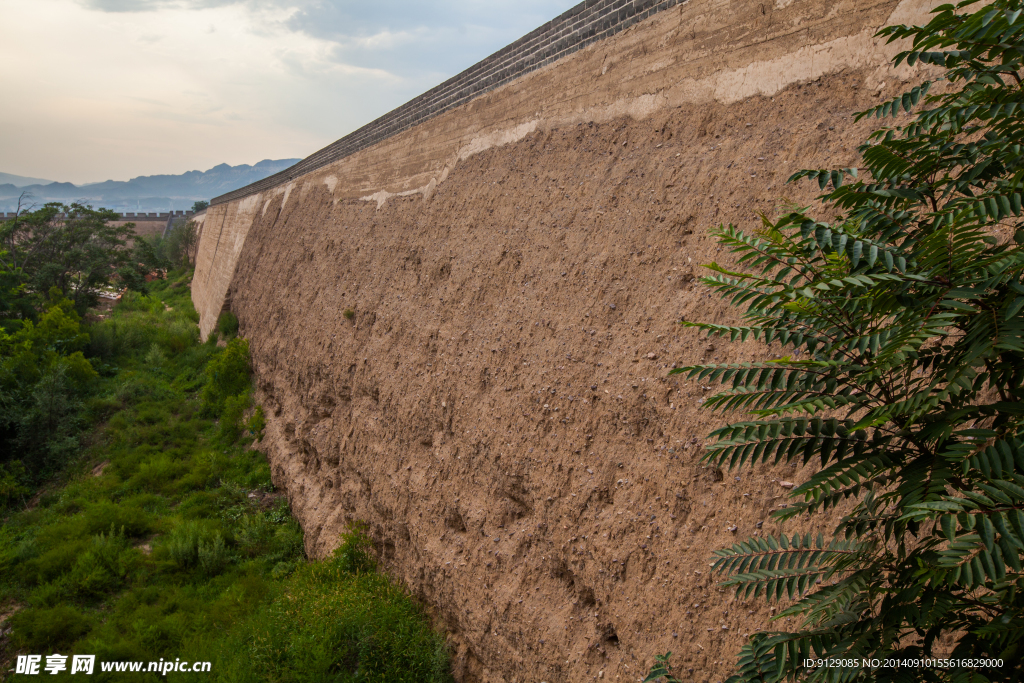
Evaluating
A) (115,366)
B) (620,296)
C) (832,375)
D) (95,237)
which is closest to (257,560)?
(620,296)

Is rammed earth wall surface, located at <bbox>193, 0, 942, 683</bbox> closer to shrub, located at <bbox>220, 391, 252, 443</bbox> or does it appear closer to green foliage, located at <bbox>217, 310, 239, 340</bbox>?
shrub, located at <bbox>220, 391, 252, 443</bbox>

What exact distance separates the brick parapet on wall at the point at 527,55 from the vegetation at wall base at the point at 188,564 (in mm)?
6040

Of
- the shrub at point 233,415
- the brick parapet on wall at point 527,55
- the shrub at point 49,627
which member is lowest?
the shrub at point 49,627

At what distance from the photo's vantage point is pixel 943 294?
155 centimetres

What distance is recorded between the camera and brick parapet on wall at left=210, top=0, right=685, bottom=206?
17.4 feet

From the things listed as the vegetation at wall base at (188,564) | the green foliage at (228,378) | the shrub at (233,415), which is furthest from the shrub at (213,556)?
the green foliage at (228,378)

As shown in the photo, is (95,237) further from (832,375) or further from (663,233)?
(832,375)

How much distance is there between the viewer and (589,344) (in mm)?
4574

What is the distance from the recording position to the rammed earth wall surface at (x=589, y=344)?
3.52 meters

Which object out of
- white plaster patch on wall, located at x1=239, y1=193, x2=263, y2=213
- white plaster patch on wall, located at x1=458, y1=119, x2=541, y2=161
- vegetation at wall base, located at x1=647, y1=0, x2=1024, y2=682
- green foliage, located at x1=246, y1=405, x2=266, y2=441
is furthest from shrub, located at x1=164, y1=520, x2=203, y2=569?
white plaster patch on wall, located at x1=239, y1=193, x2=263, y2=213

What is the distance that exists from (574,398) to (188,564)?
286 inches

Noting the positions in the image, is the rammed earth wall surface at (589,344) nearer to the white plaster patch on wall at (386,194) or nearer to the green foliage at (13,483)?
the white plaster patch on wall at (386,194)

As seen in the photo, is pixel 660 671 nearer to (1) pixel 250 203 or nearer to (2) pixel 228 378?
(2) pixel 228 378

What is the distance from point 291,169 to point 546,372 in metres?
15.3
